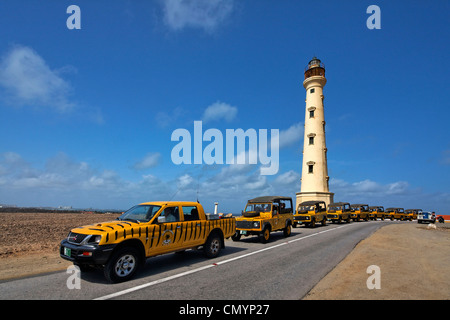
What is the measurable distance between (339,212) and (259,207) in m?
17.3

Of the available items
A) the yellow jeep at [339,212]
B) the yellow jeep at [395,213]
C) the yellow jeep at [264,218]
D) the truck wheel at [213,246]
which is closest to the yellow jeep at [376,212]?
the yellow jeep at [395,213]

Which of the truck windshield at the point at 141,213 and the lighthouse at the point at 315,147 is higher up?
the lighthouse at the point at 315,147

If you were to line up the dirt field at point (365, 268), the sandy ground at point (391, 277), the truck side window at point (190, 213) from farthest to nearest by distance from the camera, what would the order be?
1. the truck side window at point (190, 213)
2. the dirt field at point (365, 268)
3. the sandy ground at point (391, 277)

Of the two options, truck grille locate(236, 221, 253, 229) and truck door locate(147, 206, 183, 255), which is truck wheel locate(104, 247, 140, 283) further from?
truck grille locate(236, 221, 253, 229)

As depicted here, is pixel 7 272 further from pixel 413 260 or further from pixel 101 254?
pixel 413 260

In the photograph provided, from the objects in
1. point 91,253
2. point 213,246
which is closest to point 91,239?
point 91,253

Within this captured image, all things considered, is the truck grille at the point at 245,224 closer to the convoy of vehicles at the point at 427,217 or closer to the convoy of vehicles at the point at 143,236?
the convoy of vehicles at the point at 143,236

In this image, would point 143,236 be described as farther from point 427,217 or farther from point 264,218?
point 427,217

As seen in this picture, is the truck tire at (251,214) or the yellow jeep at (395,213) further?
the yellow jeep at (395,213)

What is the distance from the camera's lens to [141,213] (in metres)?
7.29

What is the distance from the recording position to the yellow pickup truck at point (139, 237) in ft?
18.7

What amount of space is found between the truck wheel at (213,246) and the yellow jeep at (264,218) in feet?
12.2

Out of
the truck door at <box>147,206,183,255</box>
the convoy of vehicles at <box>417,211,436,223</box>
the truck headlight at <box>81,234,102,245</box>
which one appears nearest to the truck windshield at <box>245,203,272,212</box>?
the truck door at <box>147,206,183,255</box>
